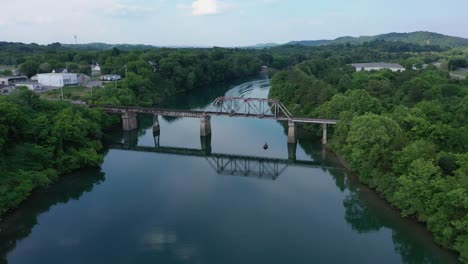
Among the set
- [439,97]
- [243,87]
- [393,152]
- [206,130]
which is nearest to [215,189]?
[393,152]

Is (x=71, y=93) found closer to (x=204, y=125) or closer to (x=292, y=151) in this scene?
(x=204, y=125)

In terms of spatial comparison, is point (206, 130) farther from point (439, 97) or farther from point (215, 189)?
point (439, 97)

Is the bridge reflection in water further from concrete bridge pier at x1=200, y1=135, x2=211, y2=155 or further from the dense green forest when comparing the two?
the dense green forest

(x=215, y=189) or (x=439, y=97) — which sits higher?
(x=439, y=97)

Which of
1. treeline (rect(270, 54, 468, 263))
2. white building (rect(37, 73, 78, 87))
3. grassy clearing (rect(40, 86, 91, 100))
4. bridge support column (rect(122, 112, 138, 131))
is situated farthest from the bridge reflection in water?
white building (rect(37, 73, 78, 87))

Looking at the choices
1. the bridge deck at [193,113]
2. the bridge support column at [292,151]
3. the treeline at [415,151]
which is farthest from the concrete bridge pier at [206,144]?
the treeline at [415,151]

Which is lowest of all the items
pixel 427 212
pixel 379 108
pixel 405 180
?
pixel 427 212

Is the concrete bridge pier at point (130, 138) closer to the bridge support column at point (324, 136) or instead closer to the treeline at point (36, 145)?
the treeline at point (36, 145)
